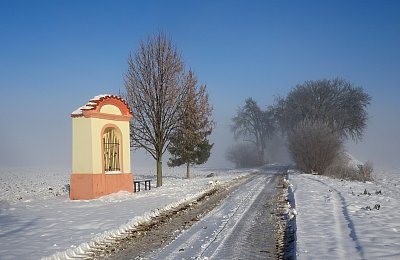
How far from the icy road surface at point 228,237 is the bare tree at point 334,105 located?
32.3 metres

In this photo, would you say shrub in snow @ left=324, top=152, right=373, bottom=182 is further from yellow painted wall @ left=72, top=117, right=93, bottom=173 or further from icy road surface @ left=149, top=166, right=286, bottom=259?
yellow painted wall @ left=72, top=117, right=93, bottom=173

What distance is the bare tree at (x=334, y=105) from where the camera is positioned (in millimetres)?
42562

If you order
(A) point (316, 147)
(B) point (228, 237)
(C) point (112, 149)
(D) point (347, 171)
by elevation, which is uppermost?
(A) point (316, 147)

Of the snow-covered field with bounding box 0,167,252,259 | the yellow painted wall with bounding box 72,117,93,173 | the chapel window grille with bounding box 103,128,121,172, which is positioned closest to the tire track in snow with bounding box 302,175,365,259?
the snow-covered field with bounding box 0,167,252,259

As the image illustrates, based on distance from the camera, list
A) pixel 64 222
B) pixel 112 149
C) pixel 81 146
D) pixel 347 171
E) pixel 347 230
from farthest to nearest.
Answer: pixel 347 171 < pixel 112 149 < pixel 81 146 < pixel 64 222 < pixel 347 230

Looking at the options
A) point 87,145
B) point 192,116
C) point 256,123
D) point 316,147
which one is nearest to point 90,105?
point 87,145

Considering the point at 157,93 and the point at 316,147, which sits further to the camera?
the point at 316,147

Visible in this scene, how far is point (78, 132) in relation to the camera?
17172 mm

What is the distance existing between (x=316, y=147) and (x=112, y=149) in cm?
1980

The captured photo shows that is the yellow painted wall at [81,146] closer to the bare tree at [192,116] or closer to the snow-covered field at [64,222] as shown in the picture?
the snow-covered field at [64,222]

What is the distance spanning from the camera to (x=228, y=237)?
8242 millimetres

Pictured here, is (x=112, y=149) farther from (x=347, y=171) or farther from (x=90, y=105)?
(x=347, y=171)

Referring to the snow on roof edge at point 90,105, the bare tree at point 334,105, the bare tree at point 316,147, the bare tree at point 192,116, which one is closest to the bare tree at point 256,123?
the bare tree at point 334,105

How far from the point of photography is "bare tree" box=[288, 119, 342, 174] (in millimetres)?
32219
